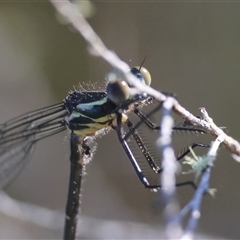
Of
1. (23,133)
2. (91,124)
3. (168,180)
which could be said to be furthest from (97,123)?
(168,180)

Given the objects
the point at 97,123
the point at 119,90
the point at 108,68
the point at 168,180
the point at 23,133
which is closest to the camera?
the point at 168,180

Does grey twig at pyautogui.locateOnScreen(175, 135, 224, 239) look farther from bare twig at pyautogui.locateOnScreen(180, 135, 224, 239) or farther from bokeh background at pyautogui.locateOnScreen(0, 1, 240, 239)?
bokeh background at pyautogui.locateOnScreen(0, 1, 240, 239)

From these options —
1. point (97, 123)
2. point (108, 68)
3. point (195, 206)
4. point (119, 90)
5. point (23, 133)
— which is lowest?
point (195, 206)

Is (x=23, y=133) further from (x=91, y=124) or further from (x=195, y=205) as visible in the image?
(x=195, y=205)

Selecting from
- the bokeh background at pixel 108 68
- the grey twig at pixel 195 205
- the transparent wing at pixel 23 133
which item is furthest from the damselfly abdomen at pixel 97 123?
the bokeh background at pixel 108 68

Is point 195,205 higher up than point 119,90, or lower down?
lower down

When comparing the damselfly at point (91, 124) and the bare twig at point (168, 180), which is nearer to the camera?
the bare twig at point (168, 180)

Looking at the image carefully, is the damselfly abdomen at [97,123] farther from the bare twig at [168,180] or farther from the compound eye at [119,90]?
the bare twig at [168,180]
